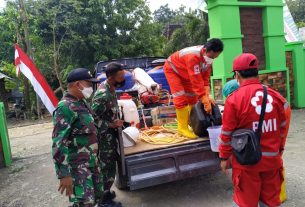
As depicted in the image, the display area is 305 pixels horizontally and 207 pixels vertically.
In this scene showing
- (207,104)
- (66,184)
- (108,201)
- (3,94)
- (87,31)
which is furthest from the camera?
(3,94)

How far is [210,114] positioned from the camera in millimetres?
4031

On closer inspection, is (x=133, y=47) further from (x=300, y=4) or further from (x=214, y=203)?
(x=300, y=4)

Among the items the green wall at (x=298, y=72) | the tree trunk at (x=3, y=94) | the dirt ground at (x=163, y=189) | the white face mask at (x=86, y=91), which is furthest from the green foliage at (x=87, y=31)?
the white face mask at (x=86, y=91)

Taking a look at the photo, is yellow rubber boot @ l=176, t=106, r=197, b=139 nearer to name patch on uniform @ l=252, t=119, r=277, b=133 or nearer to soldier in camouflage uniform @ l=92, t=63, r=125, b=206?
soldier in camouflage uniform @ l=92, t=63, r=125, b=206

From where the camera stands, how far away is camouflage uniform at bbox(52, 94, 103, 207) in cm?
282

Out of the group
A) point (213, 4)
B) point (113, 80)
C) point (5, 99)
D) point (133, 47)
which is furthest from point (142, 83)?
point (5, 99)

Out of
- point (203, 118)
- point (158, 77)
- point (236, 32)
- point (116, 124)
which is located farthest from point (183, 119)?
point (236, 32)

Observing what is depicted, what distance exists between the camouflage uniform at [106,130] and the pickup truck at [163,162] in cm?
13

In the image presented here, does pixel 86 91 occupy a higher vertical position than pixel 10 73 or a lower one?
lower

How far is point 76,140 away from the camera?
118 inches

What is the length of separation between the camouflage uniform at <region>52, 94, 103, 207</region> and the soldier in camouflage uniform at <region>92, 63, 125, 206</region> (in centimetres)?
65

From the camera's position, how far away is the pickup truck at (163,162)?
365 centimetres

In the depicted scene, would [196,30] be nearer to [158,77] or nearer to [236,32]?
[236,32]

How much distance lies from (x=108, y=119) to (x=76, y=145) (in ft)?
2.92
